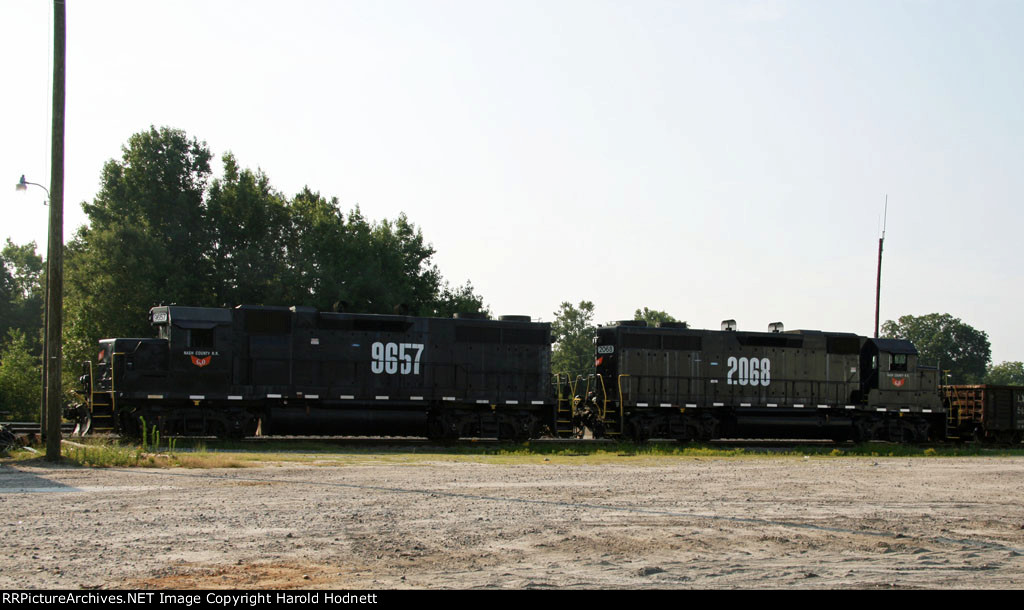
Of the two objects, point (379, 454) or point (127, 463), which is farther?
point (379, 454)

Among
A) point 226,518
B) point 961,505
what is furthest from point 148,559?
point 961,505

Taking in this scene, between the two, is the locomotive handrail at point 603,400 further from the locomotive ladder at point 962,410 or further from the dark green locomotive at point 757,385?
the locomotive ladder at point 962,410

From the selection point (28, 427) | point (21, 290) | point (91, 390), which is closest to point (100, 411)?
point (91, 390)

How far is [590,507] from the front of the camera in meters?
11.7

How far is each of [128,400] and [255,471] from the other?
379 inches

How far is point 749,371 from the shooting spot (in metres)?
29.5

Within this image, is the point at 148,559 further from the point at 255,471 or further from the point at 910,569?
the point at 255,471

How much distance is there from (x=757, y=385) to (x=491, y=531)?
21.6 meters

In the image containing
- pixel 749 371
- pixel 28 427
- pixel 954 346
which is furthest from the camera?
pixel 954 346

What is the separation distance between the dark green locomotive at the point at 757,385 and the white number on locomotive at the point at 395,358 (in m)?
6.04

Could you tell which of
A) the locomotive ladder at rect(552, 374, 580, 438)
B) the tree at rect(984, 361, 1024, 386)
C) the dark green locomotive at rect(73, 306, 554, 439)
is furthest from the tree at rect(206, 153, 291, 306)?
the tree at rect(984, 361, 1024, 386)

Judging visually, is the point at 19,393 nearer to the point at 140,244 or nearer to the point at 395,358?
the point at 140,244

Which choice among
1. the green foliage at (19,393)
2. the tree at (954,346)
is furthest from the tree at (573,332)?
the green foliage at (19,393)

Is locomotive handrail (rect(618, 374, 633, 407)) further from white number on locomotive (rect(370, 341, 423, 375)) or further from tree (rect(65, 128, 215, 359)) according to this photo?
tree (rect(65, 128, 215, 359))
